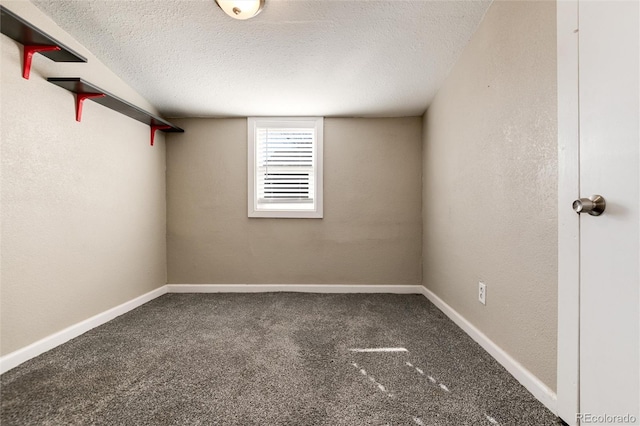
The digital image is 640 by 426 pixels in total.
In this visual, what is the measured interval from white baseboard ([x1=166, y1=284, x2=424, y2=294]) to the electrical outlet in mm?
1273

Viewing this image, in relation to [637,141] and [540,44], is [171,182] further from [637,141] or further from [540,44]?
[637,141]

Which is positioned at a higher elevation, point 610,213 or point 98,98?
point 98,98

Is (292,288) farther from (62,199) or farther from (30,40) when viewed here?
(30,40)

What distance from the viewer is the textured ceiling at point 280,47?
1666 mm

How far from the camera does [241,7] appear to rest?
161cm

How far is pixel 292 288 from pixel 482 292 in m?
1.90

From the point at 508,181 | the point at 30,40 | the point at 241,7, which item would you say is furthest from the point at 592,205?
the point at 30,40

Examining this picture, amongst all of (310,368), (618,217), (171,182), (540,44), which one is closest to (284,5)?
(540,44)

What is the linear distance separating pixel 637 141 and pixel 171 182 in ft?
11.4

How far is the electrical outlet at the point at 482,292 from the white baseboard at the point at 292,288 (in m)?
1.27

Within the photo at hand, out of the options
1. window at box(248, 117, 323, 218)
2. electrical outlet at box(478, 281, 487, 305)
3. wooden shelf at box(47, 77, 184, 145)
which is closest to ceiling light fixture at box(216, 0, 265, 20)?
wooden shelf at box(47, 77, 184, 145)

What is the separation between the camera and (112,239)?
7.63 feet

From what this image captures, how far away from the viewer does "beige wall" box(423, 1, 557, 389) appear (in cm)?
126

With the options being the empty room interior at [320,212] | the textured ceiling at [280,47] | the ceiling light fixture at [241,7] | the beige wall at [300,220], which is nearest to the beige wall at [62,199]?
the empty room interior at [320,212]
